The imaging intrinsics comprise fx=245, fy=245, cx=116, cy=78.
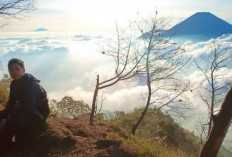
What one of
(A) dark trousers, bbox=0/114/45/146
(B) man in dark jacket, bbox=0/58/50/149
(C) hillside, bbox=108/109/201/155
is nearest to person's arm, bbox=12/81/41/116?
(B) man in dark jacket, bbox=0/58/50/149

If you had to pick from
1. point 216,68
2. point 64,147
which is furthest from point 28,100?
point 216,68

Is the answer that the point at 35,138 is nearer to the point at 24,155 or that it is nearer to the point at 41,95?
the point at 24,155

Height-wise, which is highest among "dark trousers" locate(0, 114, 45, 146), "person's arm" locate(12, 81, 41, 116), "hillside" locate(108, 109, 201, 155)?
"person's arm" locate(12, 81, 41, 116)

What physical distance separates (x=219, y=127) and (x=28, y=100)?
347 cm

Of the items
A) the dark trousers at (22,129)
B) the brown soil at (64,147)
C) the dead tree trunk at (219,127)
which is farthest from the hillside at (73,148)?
the dead tree trunk at (219,127)

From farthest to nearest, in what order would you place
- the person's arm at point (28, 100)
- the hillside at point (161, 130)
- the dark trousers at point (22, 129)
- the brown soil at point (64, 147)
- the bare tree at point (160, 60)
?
1. the hillside at point (161, 130)
2. the bare tree at point (160, 60)
3. the brown soil at point (64, 147)
4. the dark trousers at point (22, 129)
5. the person's arm at point (28, 100)

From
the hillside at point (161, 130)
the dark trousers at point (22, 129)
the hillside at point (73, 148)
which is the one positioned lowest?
the hillside at point (161, 130)

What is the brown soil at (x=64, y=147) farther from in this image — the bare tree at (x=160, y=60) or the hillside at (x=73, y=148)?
the bare tree at (x=160, y=60)

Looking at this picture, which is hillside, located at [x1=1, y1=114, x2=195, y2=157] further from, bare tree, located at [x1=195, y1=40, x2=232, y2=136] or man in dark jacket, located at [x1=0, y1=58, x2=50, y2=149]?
bare tree, located at [x1=195, y1=40, x2=232, y2=136]

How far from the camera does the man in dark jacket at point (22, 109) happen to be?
4.69m

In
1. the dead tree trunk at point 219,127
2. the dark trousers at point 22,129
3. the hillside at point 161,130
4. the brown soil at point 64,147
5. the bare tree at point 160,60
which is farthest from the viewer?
the hillside at point 161,130

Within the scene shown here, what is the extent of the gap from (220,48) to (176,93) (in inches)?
233

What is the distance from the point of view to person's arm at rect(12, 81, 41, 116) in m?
4.66

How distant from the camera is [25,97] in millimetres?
4676
